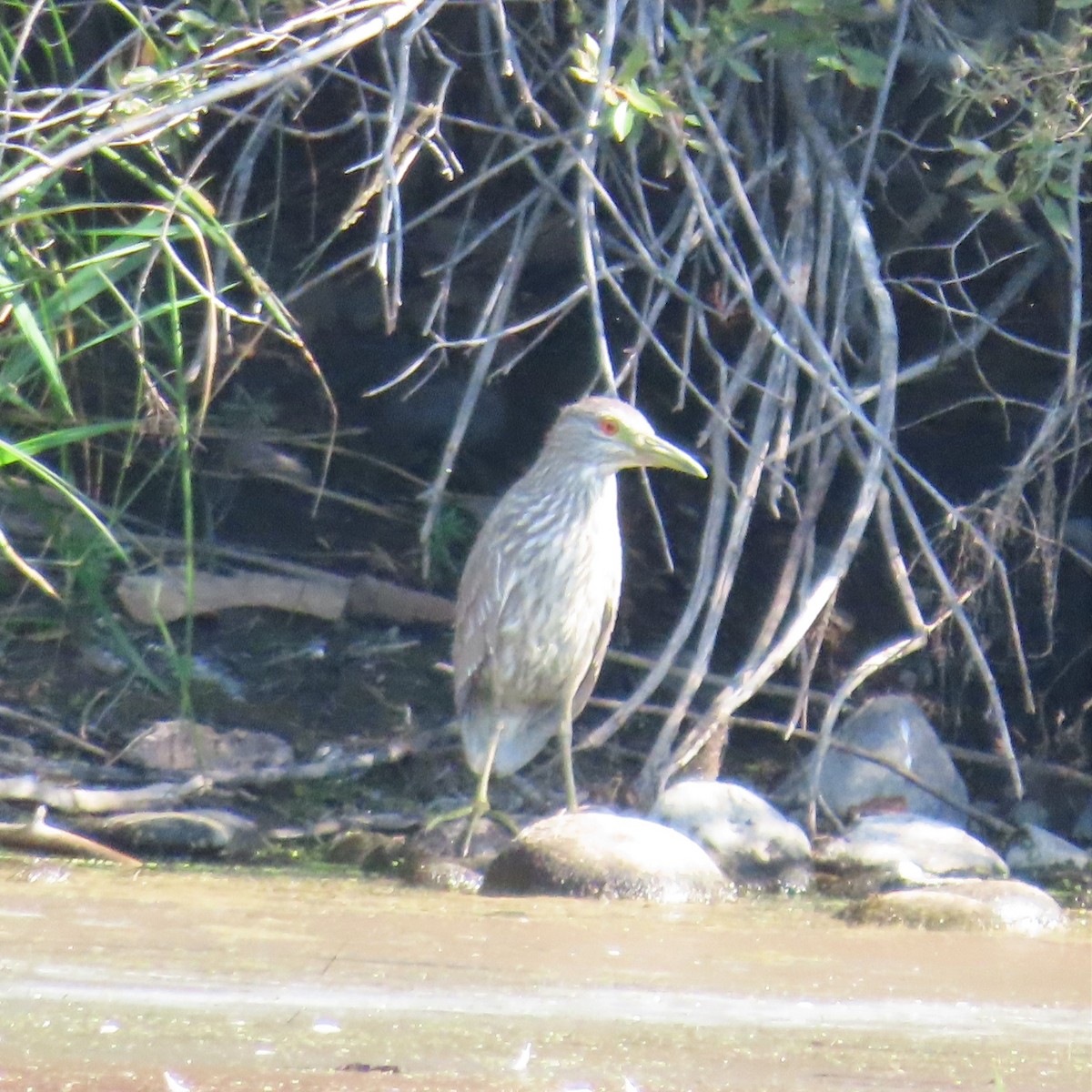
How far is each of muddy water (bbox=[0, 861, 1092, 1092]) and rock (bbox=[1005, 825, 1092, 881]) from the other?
76 centimetres

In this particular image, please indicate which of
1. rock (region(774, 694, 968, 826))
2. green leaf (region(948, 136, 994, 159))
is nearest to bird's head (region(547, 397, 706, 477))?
rock (region(774, 694, 968, 826))

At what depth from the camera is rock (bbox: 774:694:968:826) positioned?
524cm

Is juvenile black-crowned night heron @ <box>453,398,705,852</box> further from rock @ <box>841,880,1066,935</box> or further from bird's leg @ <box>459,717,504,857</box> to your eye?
rock @ <box>841,880,1066,935</box>

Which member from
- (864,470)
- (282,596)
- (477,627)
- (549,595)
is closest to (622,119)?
(864,470)

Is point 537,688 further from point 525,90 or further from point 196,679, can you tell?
point 525,90

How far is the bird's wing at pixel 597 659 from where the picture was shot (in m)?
5.32

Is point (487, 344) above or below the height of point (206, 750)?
above

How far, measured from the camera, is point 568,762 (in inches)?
203

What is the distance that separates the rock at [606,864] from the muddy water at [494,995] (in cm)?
9


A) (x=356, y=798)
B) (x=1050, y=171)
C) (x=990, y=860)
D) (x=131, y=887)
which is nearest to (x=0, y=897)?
(x=131, y=887)

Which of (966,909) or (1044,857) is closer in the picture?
(966,909)

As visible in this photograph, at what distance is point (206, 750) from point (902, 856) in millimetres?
1839

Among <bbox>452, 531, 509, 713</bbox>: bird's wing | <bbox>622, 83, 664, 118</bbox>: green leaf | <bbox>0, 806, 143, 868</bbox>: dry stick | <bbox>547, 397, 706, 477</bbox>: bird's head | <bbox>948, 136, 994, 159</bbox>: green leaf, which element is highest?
<bbox>622, 83, 664, 118</bbox>: green leaf

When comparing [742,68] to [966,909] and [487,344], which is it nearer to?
[487,344]
